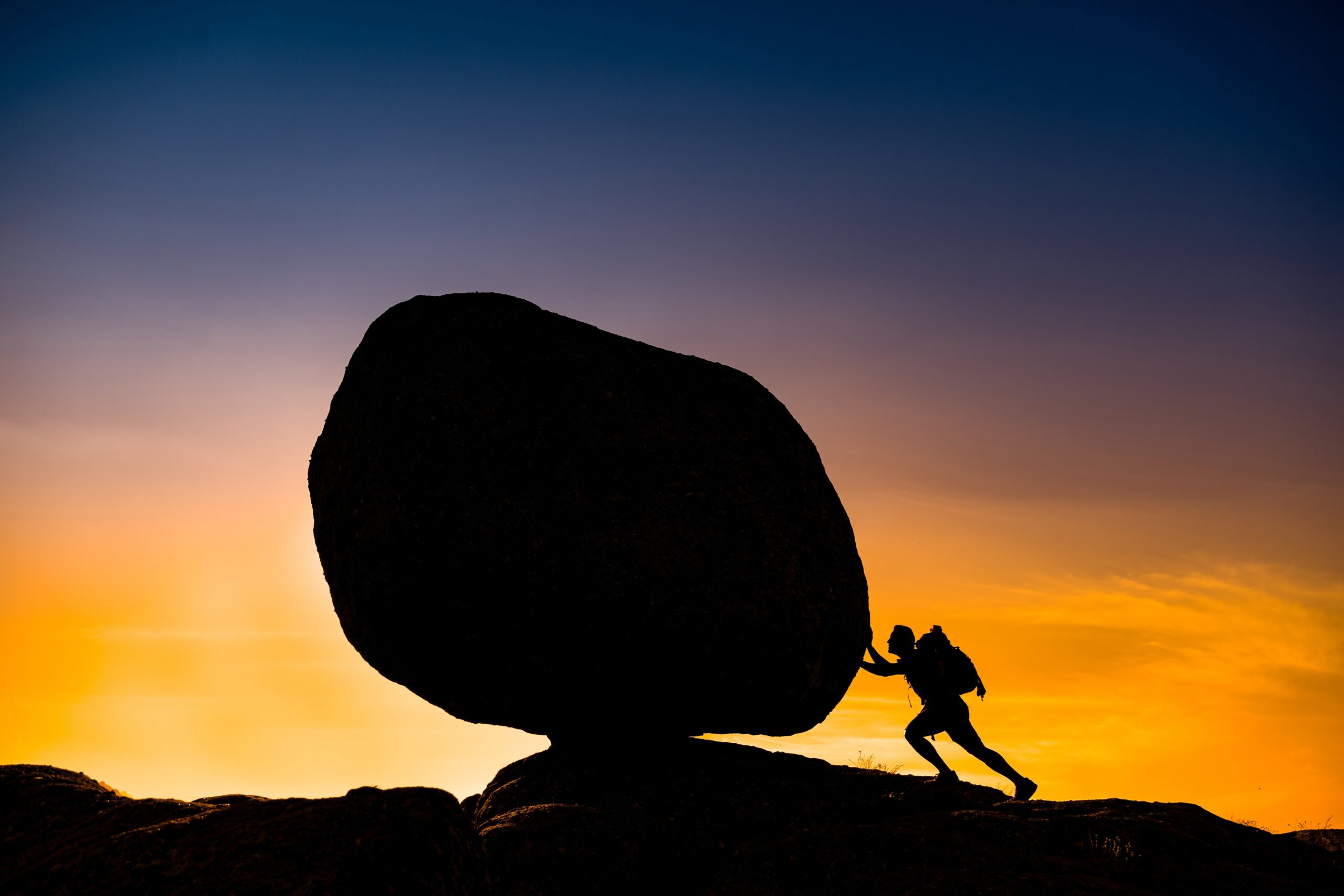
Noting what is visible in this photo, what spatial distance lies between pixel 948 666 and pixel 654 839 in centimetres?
507

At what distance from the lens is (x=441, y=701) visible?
36.3ft

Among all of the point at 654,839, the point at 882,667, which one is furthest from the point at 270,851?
the point at 882,667

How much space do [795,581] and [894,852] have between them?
11.4 feet

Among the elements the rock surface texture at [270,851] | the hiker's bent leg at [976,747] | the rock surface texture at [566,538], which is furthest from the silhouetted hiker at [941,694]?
the rock surface texture at [270,851]

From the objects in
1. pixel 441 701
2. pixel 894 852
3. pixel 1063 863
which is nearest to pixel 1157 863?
pixel 1063 863

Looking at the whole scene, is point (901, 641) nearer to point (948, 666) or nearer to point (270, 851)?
point (948, 666)

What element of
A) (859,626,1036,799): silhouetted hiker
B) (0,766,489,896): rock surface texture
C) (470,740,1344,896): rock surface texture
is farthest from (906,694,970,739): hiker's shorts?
(0,766,489,896): rock surface texture

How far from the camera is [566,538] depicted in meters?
9.88

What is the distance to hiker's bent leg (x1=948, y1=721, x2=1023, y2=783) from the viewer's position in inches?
468

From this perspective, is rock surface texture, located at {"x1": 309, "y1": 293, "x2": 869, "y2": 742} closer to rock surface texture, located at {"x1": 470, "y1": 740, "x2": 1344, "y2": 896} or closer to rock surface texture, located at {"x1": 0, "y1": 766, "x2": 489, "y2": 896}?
rock surface texture, located at {"x1": 470, "y1": 740, "x2": 1344, "y2": 896}

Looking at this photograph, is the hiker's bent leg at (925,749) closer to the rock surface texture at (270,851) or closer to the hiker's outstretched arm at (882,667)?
the hiker's outstretched arm at (882,667)

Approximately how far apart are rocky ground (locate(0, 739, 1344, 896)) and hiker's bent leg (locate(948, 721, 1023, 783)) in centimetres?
74

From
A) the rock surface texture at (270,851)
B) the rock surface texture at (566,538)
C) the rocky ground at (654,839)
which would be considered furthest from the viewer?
the rock surface texture at (566,538)

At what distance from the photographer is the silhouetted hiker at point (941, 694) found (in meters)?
12.0
